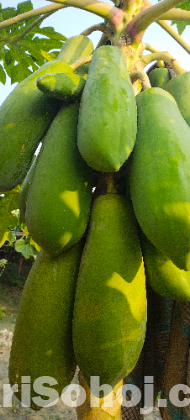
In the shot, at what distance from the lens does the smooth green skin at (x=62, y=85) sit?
2.16 feet

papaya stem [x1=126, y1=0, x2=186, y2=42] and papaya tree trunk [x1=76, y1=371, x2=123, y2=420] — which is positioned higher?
papaya stem [x1=126, y1=0, x2=186, y2=42]

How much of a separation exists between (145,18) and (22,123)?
456mm

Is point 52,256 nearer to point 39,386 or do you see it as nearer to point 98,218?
point 98,218

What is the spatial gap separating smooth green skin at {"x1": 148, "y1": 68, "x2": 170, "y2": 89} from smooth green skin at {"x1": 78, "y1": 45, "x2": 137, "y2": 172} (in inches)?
14.3

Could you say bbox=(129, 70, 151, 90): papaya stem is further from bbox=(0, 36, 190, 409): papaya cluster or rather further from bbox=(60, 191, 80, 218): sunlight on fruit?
bbox=(60, 191, 80, 218): sunlight on fruit

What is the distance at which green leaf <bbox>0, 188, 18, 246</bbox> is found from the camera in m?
1.70

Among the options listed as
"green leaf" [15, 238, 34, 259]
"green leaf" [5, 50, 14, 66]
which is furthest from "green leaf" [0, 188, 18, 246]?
"green leaf" [15, 238, 34, 259]

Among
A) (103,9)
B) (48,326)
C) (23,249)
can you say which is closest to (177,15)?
(103,9)

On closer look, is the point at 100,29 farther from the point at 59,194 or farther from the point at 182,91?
the point at 59,194

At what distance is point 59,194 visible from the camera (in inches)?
25.7

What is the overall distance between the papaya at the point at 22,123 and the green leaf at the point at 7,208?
947 mm

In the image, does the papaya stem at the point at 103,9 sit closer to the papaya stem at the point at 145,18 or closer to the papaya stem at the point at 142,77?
the papaya stem at the point at 145,18

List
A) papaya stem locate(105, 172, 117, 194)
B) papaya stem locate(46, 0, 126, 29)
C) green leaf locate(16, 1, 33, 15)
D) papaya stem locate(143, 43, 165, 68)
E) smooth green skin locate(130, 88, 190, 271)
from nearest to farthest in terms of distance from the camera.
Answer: smooth green skin locate(130, 88, 190, 271) → papaya stem locate(105, 172, 117, 194) → papaya stem locate(46, 0, 126, 29) → papaya stem locate(143, 43, 165, 68) → green leaf locate(16, 1, 33, 15)

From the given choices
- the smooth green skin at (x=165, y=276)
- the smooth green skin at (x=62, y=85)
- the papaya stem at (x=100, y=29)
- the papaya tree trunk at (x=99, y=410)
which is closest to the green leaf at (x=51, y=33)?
the papaya stem at (x=100, y=29)
